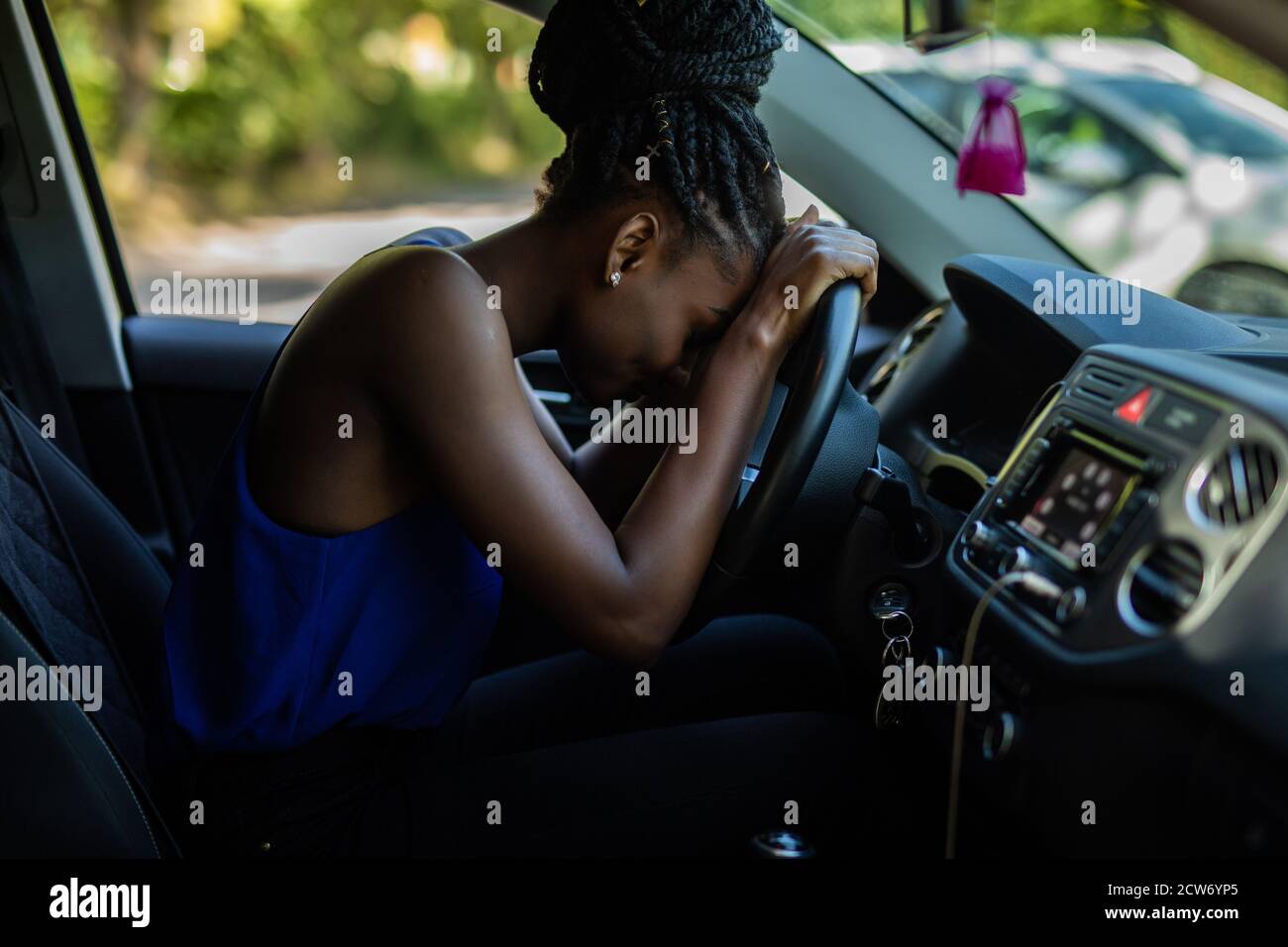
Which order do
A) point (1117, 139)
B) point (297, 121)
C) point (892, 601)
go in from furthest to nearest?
point (297, 121) < point (1117, 139) < point (892, 601)

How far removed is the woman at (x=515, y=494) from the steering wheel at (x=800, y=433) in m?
0.03

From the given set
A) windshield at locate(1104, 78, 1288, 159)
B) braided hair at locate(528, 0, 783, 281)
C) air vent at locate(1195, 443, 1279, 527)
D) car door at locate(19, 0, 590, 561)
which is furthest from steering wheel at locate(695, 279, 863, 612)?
windshield at locate(1104, 78, 1288, 159)

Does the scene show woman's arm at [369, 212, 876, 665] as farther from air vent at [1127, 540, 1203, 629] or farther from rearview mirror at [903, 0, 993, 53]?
air vent at [1127, 540, 1203, 629]

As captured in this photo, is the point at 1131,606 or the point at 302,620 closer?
the point at 1131,606

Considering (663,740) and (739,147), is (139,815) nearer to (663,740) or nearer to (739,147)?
(663,740)

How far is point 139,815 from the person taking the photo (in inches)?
47.3

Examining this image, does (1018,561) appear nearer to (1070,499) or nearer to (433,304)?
(1070,499)


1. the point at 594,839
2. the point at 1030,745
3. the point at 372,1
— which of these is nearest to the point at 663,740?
the point at 594,839

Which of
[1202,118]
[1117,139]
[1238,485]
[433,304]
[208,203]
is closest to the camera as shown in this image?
[1238,485]

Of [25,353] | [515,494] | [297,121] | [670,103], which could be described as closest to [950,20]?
[670,103]

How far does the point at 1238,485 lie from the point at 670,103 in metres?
0.62

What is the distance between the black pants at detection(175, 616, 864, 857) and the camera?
1.28 metres

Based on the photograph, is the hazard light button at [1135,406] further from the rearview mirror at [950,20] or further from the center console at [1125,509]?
the rearview mirror at [950,20]

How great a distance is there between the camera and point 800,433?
3.77 ft
